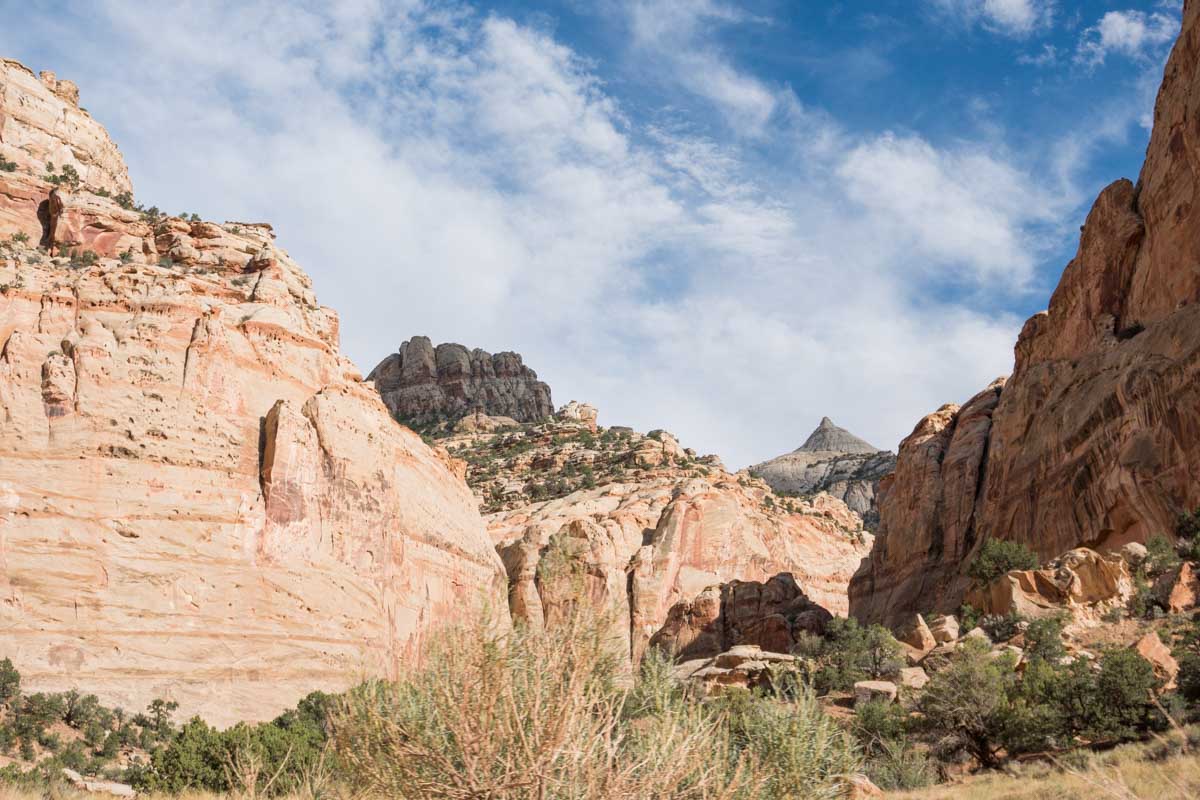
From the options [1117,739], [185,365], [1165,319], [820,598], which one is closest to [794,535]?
[820,598]

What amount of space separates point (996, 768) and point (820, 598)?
47203 millimetres

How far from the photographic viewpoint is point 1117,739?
790 inches

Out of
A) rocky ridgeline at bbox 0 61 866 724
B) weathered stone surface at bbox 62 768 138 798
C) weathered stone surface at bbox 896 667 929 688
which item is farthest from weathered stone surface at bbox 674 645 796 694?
weathered stone surface at bbox 62 768 138 798

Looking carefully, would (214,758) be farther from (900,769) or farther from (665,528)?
(665,528)

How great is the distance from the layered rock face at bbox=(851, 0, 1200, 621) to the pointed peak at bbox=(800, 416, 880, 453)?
10590cm

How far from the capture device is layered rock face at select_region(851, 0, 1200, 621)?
35.0 meters

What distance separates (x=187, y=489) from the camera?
36.7 m

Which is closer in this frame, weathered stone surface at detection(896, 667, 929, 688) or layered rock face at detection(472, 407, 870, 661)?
weathered stone surface at detection(896, 667, 929, 688)

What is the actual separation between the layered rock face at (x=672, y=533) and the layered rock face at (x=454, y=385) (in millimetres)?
24538

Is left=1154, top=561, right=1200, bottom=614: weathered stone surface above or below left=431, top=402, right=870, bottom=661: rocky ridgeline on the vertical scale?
below

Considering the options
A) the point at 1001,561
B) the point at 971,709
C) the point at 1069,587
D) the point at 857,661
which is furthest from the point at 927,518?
the point at 971,709

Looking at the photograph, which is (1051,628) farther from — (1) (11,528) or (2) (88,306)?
(2) (88,306)

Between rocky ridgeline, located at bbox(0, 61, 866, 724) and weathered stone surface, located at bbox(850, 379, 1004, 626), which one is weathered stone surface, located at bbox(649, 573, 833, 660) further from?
weathered stone surface, located at bbox(850, 379, 1004, 626)

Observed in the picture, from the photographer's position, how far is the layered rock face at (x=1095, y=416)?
35.0m
